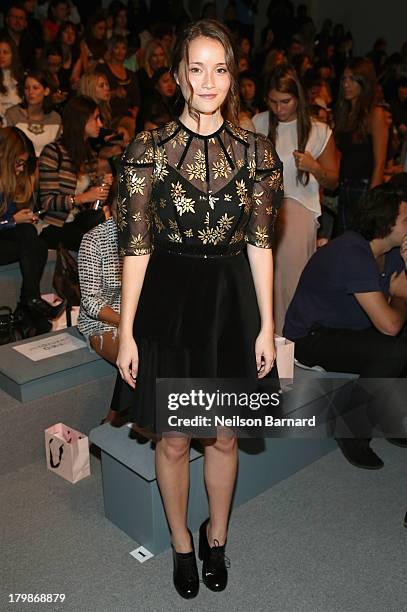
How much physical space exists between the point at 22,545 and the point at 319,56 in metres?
8.27

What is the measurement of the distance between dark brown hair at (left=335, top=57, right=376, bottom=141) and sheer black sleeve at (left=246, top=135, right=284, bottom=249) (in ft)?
7.58

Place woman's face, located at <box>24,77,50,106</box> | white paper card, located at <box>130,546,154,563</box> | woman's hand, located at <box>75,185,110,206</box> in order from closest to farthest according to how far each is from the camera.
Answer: white paper card, located at <box>130,546,154,563</box>, woman's hand, located at <box>75,185,110,206</box>, woman's face, located at <box>24,77,50,106</box>

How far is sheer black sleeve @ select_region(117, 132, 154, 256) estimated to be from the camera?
171cm

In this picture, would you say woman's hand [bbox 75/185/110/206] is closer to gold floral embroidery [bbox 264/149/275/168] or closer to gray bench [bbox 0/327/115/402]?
gray bench [bbox 0/327/115/402]

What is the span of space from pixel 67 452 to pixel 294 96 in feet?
6.34

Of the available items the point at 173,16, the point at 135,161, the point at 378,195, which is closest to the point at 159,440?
the point at 135,161

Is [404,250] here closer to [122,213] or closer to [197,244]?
[197,244]

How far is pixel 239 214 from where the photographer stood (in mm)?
Result: 1781

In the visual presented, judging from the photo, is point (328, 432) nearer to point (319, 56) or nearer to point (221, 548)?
point (221, 548)

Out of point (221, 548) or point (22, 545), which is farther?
point (22, 545)

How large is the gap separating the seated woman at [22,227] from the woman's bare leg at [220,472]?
70.6 inches

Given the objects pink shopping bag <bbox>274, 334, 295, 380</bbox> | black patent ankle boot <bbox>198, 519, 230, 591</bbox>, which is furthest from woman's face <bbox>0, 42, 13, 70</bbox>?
black patent ankle boot <bbox>198, 519, 230, 591</bbox>

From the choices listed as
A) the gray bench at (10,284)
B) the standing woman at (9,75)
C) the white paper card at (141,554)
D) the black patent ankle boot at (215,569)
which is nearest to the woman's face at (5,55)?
the standing woman at (9,75)

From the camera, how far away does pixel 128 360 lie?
1.83 metres
